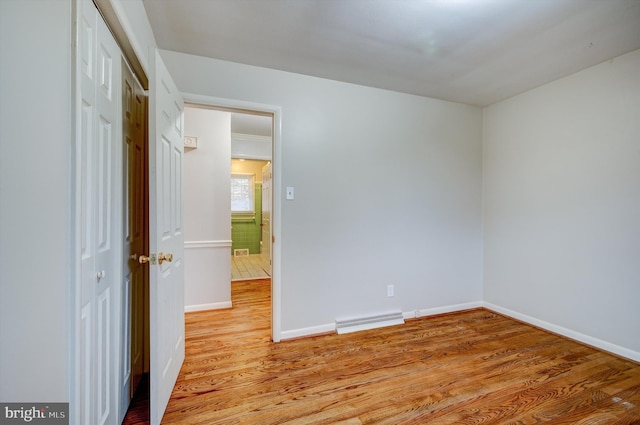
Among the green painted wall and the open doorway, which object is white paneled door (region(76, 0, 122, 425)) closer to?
the open doorway

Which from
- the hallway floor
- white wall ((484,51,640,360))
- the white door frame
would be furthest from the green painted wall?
white wall ((484,51,640,360))

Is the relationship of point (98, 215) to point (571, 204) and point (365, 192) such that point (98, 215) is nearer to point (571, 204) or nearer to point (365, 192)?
point (365, 192)

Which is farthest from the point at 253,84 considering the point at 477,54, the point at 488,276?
the point at 488,276

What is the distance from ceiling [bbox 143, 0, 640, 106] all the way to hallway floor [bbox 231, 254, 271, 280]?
349cm

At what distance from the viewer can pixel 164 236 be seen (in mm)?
1596

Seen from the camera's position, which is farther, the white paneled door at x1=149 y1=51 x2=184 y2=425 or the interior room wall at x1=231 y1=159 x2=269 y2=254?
the interior room wall at x1=231 y1=159 x2=269 y2=254

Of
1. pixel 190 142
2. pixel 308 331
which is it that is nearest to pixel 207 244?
pixel 190 142

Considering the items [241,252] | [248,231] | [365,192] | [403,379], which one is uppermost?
[365,192]

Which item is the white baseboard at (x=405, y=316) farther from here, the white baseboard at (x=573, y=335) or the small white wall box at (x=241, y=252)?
the small white wall box at (x=241, y=252)

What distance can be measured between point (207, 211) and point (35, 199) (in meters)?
2.40

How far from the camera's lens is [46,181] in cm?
88

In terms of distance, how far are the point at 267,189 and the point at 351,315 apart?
11.5 feet

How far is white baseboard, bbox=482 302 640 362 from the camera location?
2.19 metres

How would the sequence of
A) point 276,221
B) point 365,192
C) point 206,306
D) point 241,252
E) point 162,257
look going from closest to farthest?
point 162,257
point 276,221
point 365,192
point 206,306
point 241,252
